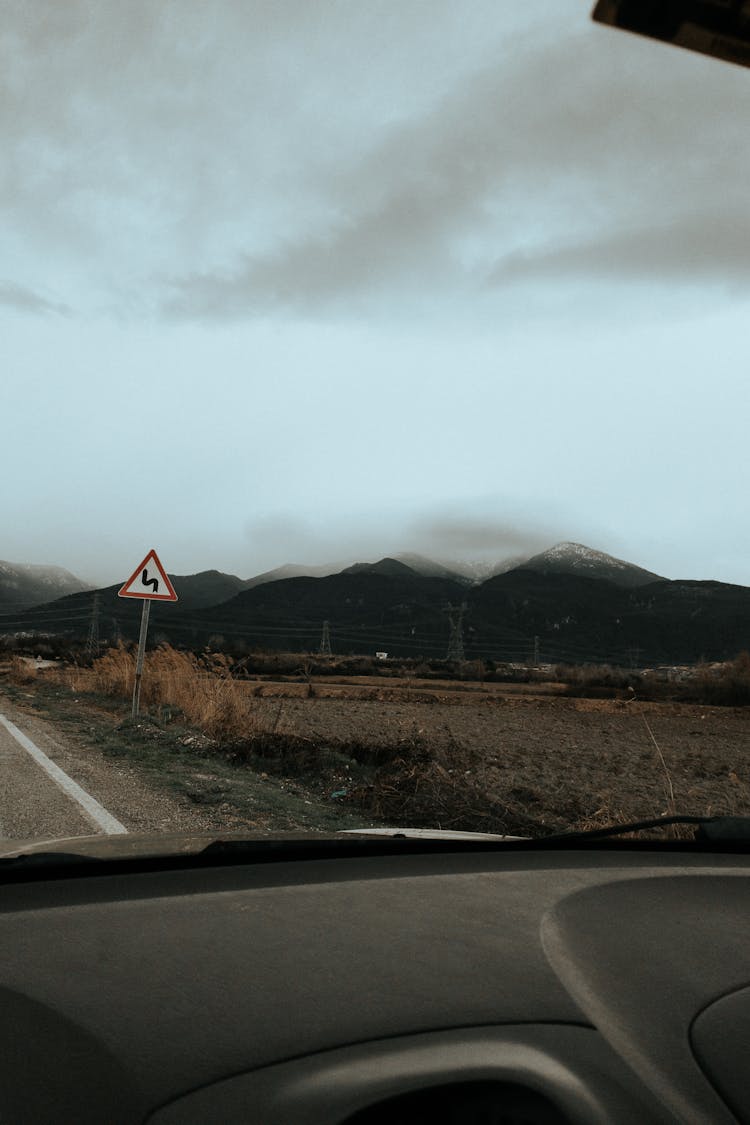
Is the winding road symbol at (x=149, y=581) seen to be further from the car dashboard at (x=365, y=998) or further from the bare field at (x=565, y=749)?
the car dashboard at (x=365, y=998)

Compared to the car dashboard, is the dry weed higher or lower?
lower

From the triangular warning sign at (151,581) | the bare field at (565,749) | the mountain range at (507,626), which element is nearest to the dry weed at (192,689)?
the bare field at (565,749)

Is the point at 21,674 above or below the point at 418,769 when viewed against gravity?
below

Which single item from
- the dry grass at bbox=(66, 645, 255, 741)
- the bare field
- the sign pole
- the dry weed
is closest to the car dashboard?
the bare field

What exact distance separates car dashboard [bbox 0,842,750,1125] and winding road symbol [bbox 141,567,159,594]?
12.9 metres

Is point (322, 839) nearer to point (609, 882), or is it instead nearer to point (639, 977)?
point (609, 882)

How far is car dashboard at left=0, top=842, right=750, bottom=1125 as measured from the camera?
1229 mm

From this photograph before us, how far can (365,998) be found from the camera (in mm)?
1471

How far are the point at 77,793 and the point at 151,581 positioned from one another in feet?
23.9

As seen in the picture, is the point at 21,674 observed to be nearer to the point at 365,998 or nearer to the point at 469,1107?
the point at 365,998

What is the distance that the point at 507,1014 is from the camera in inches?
56.5

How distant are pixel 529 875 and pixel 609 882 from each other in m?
0.22

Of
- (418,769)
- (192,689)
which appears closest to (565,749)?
(418,769)

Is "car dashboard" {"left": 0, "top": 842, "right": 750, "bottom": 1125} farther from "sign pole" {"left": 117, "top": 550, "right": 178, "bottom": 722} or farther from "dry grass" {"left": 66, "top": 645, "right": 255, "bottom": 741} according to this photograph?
"sign pole" {"left": 117, "top": 550, "right": 178, "bottom": 722}
